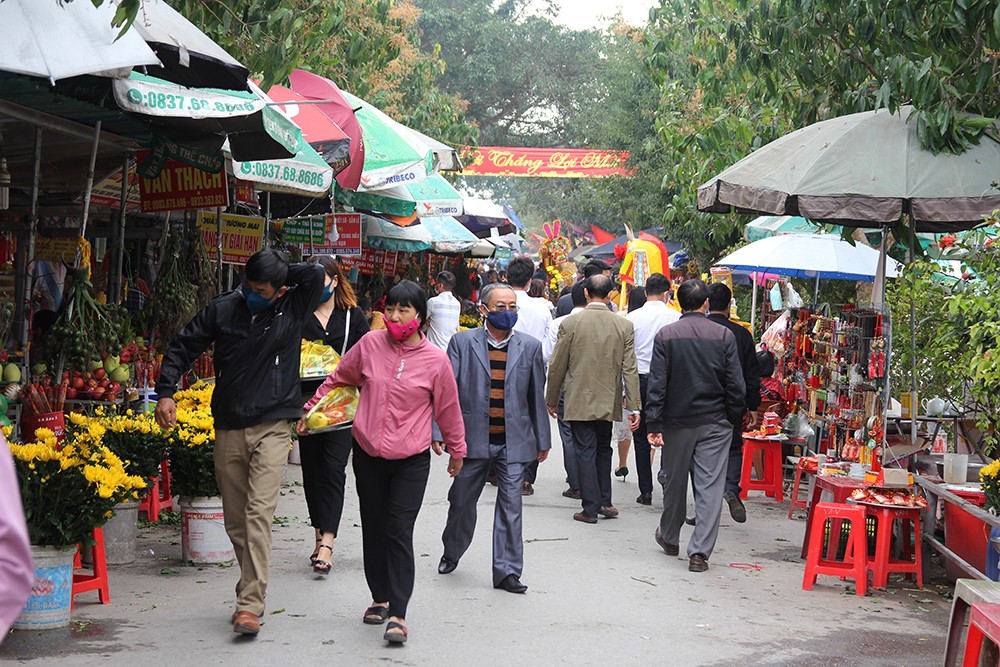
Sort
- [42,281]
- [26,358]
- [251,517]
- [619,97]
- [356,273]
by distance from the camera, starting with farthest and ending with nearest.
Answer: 1. [619,97]
2. [356,273]
3. [42,281]
4. [26,358]
5. [251,517]

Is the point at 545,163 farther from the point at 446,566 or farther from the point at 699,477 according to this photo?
the point at 446,566

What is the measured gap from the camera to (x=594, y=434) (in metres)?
10.2

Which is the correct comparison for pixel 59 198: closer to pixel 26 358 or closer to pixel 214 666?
pixel 26 358

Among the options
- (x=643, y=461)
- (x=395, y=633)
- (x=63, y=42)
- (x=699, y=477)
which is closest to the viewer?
(x=63, y=42)

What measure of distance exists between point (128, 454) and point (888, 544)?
484 centimetres

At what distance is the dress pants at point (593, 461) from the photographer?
10031 mm

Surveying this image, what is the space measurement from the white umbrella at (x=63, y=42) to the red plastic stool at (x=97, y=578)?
94.3 inches

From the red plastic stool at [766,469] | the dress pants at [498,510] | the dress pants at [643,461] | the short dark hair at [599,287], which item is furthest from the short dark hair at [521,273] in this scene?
the dress pants at [498,510]

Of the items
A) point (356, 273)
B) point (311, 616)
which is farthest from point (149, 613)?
point (356, 273)

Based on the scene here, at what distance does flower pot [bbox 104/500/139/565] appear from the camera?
7625 mm

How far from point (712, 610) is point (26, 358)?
4684 millimetres

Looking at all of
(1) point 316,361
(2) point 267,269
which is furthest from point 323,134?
(2) point 267,269

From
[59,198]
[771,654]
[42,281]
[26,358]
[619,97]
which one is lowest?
[771,654]

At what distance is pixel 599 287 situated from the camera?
1011cm
